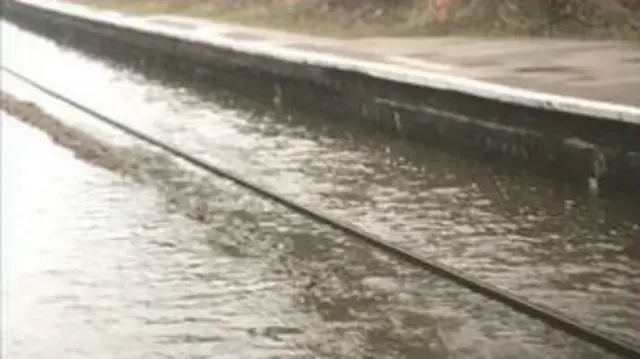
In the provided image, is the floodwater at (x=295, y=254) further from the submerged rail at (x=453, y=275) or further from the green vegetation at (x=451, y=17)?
the green vegetation at (x=451, y=17)

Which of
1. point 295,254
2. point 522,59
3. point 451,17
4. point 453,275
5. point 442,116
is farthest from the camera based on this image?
point 451,17

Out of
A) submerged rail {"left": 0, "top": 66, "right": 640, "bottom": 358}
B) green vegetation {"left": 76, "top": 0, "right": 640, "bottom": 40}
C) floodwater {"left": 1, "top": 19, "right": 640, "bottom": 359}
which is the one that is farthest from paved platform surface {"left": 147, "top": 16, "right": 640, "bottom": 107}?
submerged rail {"left": 0, "top": 66, "right": 640, "bottom": 358}

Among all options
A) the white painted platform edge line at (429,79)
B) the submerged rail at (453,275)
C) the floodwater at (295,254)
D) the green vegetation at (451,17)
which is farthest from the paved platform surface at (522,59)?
the submerged rail at (453,275)

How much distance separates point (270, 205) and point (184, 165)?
1.81 meters

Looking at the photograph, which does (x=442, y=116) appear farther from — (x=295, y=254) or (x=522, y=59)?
(x=295, y=254)

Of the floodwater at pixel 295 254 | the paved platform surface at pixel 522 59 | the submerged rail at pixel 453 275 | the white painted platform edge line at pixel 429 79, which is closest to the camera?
the submerged rail at pixel 453 275

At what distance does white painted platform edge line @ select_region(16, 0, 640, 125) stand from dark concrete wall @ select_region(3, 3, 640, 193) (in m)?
0.05

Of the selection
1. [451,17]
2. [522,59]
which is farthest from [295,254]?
[451,17]

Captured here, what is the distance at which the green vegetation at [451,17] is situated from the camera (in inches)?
478

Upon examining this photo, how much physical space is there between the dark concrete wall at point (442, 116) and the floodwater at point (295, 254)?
0.17m

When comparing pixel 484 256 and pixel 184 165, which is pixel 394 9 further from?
pixel 484 256

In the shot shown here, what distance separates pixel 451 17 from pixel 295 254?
6.92 metres

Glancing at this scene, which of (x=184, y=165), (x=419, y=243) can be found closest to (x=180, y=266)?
(x=419, y=243)

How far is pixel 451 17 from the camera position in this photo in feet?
44.1
